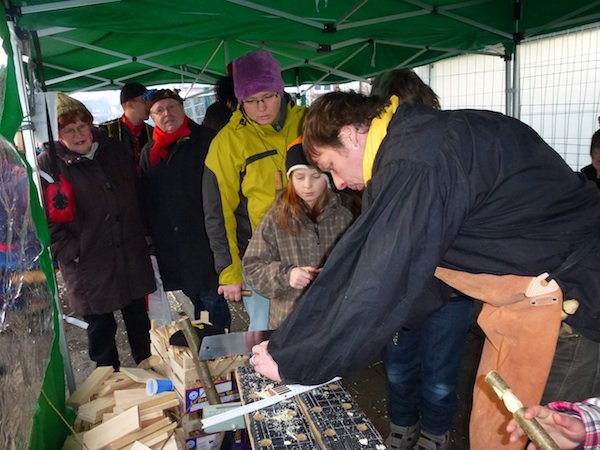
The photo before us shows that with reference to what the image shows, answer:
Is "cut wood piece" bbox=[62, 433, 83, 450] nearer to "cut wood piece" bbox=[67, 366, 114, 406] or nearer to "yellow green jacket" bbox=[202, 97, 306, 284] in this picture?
"cut wood piece" bbox=[67, 366, 114, 406]

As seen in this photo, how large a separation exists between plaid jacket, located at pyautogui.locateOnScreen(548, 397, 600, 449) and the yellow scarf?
2.35 ft

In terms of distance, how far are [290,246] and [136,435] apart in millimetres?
985

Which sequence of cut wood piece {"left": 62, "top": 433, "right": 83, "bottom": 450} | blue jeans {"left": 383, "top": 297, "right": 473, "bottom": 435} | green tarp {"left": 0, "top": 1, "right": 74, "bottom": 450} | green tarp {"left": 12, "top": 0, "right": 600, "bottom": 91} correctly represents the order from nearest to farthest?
green tarp {"left": 0, "top": 1, "right": 74, "bottom": 450} → cut wood piece {"left": 62, "top": 433, "right": 83, "bottom": 450} → blue jeans {"left": 383, "top": 297, "right": 473, "bottom": 435} → green tarp {"left": 12, "top": 0, "right": 600, "bottom": 91}

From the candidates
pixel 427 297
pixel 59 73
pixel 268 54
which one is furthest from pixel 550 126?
pixel 59 73

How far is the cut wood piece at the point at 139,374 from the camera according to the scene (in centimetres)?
205

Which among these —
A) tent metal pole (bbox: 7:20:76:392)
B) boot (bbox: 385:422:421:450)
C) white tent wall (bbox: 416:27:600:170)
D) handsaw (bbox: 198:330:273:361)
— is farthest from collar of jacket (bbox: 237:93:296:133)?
white tent wall (bbox: 416:27:600:170)

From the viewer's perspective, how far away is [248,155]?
2.30m

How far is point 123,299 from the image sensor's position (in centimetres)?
271

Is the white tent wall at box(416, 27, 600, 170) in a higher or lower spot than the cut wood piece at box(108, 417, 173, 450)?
higher

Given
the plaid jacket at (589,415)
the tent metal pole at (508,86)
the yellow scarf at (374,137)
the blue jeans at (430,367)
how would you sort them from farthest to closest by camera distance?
the tent metal pole at (508,86) < the blue jeans at (430,367) < the yellow scarf at (374,137) < the plaid jacket at (589,415)

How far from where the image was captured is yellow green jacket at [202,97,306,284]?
90.8 inches

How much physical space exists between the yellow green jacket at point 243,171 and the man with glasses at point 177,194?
0.51 meters

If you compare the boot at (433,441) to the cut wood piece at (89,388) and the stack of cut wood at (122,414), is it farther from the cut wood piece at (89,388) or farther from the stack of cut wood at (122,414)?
the cut wood piece at (89,388)

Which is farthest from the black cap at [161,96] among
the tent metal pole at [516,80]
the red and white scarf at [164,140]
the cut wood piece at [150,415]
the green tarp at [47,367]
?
the tent metal pole at [516,80]
